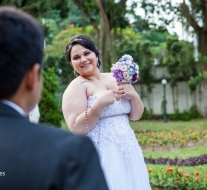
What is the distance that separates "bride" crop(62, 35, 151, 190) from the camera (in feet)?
7.86

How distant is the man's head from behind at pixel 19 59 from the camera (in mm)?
1023

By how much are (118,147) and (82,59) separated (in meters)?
0.51

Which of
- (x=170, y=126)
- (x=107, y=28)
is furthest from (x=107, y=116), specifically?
(x=170, y=126)

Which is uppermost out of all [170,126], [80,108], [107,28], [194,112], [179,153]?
[107,28]

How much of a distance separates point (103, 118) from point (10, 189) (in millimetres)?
1496

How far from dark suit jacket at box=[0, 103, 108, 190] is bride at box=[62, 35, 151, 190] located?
4.37 ft

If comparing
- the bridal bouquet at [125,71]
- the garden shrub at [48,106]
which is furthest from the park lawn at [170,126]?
the bridal bouquet at [125,71]

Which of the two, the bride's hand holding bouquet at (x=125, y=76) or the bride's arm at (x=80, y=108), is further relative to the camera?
the bride's hand holding bouquet at (x=125, y=76)

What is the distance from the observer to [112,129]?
2477 millimetres

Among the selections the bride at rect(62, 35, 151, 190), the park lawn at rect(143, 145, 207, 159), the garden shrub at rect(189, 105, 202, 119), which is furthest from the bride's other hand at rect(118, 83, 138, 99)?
the garden shrub at rect(189, 105, 202, 119)

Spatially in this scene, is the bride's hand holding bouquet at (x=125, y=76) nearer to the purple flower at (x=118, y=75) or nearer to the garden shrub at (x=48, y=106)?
the purple flower at (x=118, y=75)

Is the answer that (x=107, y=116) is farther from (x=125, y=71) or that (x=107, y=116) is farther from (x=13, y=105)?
(x=13, y=105)

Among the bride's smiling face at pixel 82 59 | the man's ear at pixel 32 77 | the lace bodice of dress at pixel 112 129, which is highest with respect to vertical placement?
the bride's smiling face at pixel 82 59

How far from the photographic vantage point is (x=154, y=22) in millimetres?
17438
